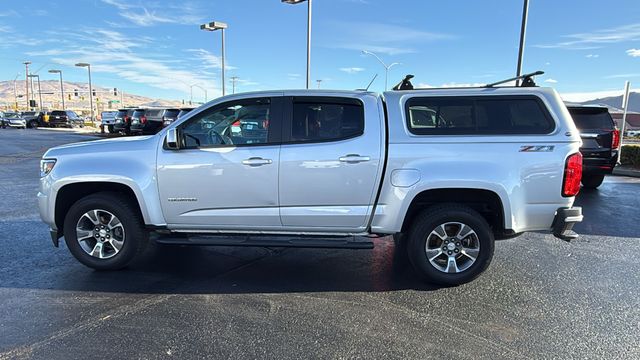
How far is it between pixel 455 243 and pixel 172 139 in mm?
3048

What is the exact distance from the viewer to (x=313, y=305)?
12.6 feet

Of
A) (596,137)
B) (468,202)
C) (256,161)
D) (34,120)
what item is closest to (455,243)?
(468,202)

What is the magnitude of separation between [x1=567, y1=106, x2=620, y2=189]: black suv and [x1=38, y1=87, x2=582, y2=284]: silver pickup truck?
5503 mm

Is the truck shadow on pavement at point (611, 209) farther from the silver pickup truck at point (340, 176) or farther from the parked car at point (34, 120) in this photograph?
the parked car at point (34, 120)

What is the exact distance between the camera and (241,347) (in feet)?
10.3

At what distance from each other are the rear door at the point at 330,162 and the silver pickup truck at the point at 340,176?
0.01 m

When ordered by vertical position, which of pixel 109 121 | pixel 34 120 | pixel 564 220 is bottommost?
pixel 564 220

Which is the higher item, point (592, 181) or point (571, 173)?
point (571, 173)

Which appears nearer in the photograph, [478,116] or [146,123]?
[478,116]

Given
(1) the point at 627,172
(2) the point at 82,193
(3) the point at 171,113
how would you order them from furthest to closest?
1. (3) the point at 171,113
2. (1) the point at 627,172
3. (2) the point at 82,193

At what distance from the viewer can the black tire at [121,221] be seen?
450 cm

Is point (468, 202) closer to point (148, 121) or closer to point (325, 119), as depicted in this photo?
point (325, 119)

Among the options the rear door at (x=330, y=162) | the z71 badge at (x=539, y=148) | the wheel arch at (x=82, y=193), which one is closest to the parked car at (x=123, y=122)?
the wheel arch at (x=82, y=193)

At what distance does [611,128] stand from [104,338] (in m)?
9.76
